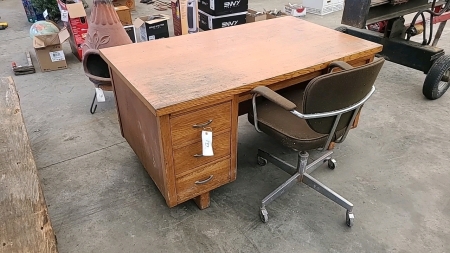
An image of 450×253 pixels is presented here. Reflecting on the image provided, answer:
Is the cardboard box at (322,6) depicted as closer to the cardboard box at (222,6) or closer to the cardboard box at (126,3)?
the cardboard box at (222,6)

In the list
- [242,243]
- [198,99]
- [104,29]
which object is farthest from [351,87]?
[104,29]

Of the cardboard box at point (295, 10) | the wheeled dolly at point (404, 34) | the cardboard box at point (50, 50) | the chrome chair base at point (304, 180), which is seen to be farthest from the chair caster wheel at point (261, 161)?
the cardboard box at point (295, 10)

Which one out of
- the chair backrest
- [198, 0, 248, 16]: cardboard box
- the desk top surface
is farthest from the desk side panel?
[198, 0, 248, 16]: cardboard box

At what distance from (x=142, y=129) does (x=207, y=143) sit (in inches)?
13.4

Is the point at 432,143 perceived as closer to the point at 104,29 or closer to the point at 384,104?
the point at 384,104

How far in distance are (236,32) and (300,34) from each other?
0.37m

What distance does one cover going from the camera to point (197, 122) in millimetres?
1389

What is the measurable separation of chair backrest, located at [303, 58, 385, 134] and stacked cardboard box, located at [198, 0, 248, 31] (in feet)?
7.95

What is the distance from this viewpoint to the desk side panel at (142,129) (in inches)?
56.0

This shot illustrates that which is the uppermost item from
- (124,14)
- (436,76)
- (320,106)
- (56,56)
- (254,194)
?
(320,106)

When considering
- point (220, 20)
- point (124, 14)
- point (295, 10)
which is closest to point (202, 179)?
point (220, 20)

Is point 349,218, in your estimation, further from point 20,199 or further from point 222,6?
point 222,6

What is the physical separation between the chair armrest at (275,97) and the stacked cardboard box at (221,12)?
233 cm

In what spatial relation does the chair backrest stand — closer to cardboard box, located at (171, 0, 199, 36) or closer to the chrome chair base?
the chrome chair base
